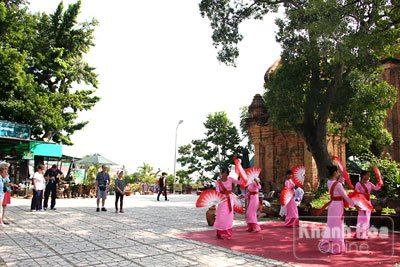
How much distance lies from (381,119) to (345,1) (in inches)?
280

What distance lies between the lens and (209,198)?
7.55 meters

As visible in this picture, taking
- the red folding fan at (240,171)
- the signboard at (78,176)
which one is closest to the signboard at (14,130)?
the signboard at (78,176)

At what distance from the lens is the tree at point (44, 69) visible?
2159 cm

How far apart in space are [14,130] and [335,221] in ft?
70.7

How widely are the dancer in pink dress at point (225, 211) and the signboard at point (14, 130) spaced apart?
1799 cm

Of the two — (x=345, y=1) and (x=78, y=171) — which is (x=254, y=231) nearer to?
(x=345, y=1)

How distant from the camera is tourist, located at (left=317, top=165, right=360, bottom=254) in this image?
5.98m

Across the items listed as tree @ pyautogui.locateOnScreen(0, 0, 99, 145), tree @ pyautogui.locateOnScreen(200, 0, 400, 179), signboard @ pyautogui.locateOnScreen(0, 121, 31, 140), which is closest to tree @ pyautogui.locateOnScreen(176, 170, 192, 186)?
tree @ pyautogui.locateOnScreen(0, 0, 99, 145)

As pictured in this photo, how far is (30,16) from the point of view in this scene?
22688 millimetres

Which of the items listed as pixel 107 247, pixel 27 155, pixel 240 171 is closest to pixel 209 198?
pixel 240 171

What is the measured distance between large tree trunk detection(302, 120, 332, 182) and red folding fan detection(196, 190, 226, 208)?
866cm

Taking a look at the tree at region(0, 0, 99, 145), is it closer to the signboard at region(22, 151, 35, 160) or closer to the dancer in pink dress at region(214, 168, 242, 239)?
the signboard at region(22, 151, 35, 160)

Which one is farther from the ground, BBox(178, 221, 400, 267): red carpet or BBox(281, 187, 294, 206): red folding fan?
BBox(281, 187, 294, 206): red folding fan

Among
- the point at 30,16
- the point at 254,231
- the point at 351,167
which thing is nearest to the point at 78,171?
the point at 30,16
